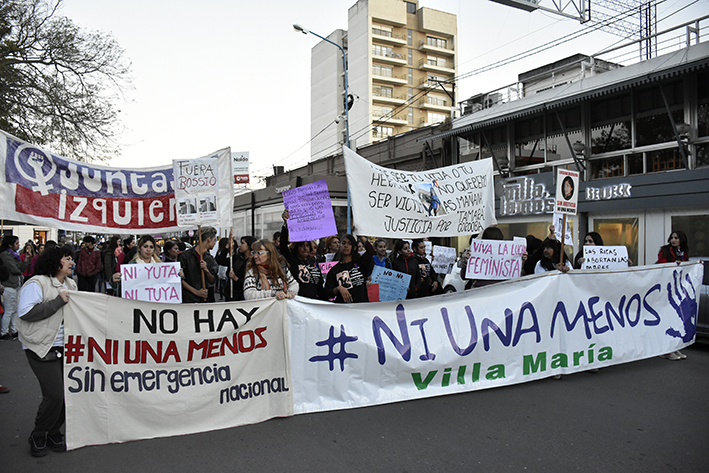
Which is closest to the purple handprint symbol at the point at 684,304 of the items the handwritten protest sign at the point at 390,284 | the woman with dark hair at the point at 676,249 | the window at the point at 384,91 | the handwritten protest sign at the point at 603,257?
the woman with dark hair at the point at 676,249

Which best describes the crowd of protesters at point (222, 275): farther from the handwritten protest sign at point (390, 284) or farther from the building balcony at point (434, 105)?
the building balcony at point (434, 105)

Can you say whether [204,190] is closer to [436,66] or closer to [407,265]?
[407,265]

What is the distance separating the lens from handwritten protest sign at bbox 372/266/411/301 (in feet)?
21.2

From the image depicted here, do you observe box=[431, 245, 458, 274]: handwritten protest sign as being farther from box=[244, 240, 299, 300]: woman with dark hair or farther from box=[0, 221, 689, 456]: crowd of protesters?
box=[244, 240, 299, 300]: woman with dark hair

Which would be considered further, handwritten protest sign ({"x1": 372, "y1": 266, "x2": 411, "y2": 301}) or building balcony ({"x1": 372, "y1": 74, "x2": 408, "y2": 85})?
building balcony ({"x1": 372, "y1": 74, "x2": 408, "y2": 85})

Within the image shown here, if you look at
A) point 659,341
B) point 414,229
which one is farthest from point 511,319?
point 659,341

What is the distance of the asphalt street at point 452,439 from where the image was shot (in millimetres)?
3652

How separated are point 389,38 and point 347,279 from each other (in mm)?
54844

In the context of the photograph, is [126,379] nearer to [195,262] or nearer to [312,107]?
[195,262]

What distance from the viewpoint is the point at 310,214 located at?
6641mm

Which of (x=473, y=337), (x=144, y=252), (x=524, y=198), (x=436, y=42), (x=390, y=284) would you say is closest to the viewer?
(x=473, y=337)

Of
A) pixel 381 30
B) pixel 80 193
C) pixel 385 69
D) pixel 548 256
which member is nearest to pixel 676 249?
pixel 548 256

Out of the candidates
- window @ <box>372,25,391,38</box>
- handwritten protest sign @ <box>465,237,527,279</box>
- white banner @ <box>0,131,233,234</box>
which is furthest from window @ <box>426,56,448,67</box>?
white banner @ <box>0,131,233,234</box>

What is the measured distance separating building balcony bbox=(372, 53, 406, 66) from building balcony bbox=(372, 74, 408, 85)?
1.57 m
